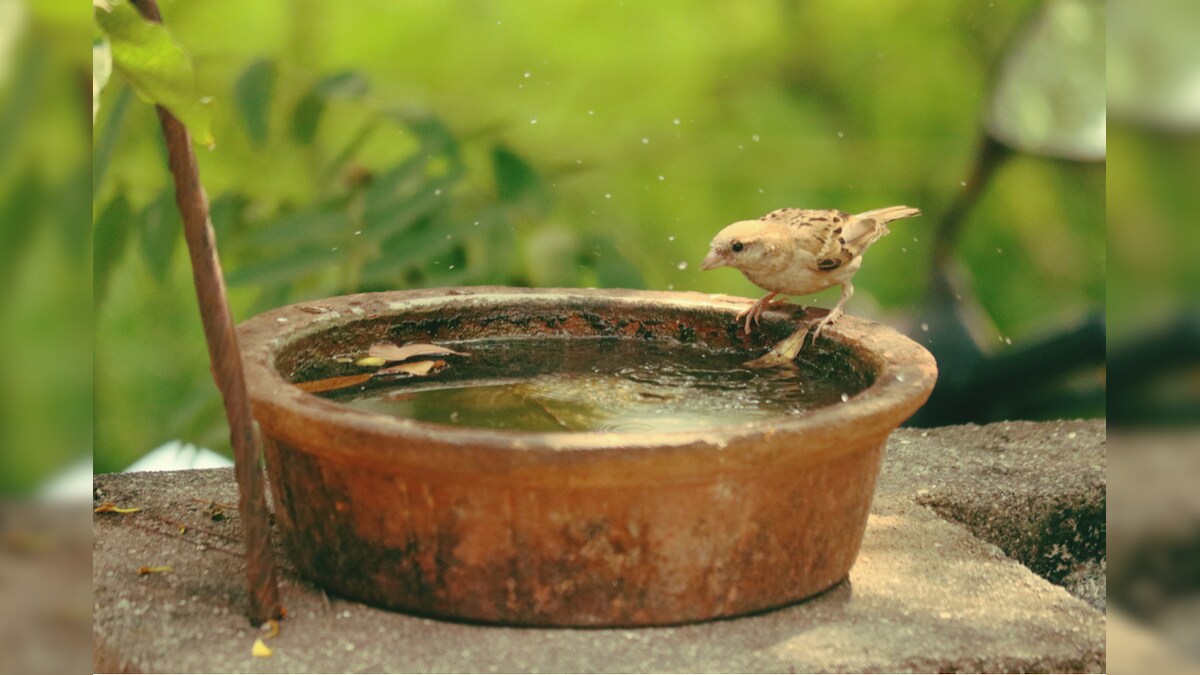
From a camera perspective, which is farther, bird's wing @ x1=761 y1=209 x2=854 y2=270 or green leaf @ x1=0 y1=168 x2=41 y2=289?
bird's wing @ x1=761 y1=209 x2=854 y2=270

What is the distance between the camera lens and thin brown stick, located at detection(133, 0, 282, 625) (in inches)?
80.4

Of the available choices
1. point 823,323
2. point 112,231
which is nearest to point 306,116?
point 112,231

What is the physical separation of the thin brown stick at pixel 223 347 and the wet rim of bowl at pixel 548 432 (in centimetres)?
11

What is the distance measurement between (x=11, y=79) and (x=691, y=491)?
1.62m

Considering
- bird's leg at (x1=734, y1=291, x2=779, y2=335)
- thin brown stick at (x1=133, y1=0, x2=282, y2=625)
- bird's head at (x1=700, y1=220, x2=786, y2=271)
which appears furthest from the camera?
bird's leg at (x1=734, y1=291, x2=779, y2=335)

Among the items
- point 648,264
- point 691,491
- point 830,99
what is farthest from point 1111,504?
point 830,99

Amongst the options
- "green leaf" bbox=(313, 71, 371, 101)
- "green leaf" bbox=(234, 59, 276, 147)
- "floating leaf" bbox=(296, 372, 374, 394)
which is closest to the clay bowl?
"floating leaf" bbox=(296, 372, 374, 394)

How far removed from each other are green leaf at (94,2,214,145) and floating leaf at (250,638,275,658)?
3.26 ft

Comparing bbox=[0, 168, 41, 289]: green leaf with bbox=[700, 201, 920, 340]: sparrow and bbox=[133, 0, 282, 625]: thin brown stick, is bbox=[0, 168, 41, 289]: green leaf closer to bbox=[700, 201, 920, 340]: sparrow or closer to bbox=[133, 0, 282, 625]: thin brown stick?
bbox=[133, 0, 282, 625]: thin brown stick

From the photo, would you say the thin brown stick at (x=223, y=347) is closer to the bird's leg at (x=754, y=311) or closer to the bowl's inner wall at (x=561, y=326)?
the bowl's inner wall at (x=561, y=326)

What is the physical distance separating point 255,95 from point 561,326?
38.7 inches

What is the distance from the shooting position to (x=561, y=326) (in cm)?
322

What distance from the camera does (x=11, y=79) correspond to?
0.71 meters

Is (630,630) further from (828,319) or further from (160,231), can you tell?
(160,231)
